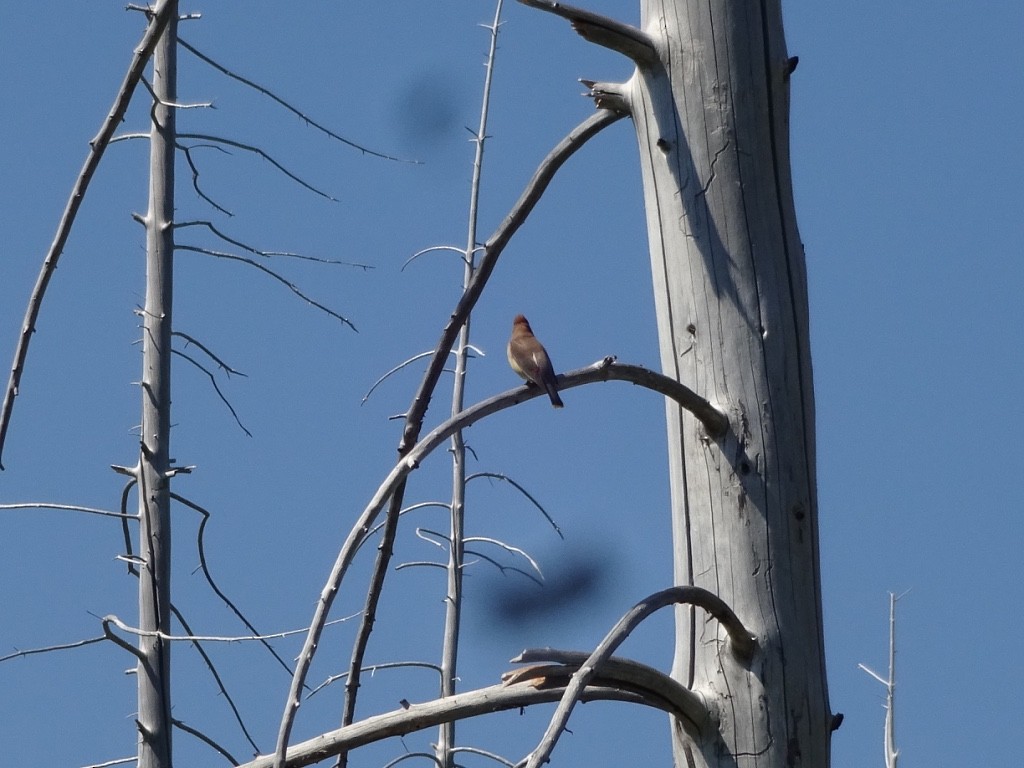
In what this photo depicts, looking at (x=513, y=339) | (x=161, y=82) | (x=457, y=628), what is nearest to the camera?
(x=161, y=82)

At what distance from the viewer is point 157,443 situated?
4566 mm

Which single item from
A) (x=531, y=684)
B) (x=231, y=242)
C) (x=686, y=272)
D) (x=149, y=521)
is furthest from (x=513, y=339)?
(x=531, y=684)

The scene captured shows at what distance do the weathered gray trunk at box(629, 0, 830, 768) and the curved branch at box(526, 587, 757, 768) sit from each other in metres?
0.05

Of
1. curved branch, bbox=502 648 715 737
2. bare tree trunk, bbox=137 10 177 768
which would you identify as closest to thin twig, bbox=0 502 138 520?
bare tree trunk, bbox=137 10 177 768

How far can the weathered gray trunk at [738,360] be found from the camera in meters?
3.16

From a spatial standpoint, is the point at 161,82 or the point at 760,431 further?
the point at 161,82

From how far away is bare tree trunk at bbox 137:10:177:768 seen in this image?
440 centimetres

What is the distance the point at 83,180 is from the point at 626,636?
1.43m

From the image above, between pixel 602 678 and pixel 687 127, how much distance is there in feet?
4.37

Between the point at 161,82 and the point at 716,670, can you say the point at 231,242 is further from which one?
the point at 716,670

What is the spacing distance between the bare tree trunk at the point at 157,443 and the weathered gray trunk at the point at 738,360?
6.24 ft

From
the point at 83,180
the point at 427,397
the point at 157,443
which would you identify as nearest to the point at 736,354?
the point at 427,397

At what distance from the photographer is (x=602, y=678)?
2.93 m

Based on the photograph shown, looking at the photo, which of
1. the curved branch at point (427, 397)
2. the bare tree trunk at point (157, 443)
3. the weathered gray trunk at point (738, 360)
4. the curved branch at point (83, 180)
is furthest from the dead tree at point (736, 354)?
the bare tree trunk at point (157, 443)
